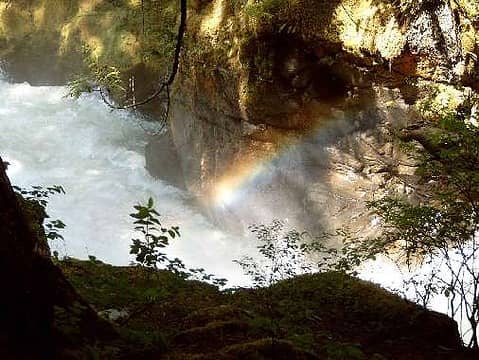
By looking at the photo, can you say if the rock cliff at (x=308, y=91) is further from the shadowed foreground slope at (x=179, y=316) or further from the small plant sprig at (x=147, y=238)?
the small plant sprig at (x=147, y=238)

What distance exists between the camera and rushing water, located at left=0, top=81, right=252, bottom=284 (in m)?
10.3

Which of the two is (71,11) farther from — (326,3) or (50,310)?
(50,310)

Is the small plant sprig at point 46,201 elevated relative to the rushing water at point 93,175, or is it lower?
lower

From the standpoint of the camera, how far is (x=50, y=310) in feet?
6.31

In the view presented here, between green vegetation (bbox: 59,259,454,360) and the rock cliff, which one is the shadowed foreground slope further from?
the rock cliff

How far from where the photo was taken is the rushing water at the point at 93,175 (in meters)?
10.3

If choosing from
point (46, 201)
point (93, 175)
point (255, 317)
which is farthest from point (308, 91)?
point (93, 175)

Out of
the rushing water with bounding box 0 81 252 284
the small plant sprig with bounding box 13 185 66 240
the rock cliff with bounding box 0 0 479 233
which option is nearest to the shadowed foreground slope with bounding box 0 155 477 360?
the small plant sprig with bounding box 13 185 66 240

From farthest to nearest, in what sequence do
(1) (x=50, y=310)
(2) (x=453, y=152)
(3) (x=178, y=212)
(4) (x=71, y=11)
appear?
(4) (x=71, y=11), (3) (x=178, y=212), (2) (x=453, y=152), (1) (x=50, y=310)

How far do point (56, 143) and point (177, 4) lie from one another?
5085 mm

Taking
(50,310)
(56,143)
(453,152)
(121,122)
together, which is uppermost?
(121,122)

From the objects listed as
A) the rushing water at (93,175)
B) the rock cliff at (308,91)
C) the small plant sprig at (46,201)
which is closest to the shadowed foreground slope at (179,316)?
the small plant sprig at (46,201)

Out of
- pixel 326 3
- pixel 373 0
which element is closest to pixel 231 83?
pixel 326 3

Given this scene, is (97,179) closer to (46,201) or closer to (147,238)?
(46,201)
